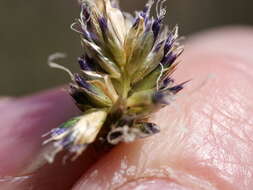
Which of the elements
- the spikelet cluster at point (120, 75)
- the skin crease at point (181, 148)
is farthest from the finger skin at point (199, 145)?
the spikelet cluster at point (120, 75)

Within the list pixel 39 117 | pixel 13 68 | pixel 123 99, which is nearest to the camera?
pixel 123 99

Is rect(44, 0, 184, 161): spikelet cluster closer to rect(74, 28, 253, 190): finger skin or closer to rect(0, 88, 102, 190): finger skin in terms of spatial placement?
rect(74, 28, 253, 190): finger skin

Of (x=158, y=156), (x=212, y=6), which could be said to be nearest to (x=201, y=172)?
(x=158, y=156)

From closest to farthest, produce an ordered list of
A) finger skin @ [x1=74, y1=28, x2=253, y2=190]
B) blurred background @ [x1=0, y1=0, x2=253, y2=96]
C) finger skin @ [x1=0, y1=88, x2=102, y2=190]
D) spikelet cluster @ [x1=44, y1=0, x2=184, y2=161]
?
spikelet cluster @ [x1=44, y1=0, x2=184, y2=161], finger skin @ [x1=74, y1=28, x2=253, y2=190], finger skin @ [x1=0, y1=88, x2=102, y2=190], blurred background @ [x1=0, y1=0, x2=253, y2=96]

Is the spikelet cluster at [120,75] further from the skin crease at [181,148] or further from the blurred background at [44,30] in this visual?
the blurred background at [44,30]

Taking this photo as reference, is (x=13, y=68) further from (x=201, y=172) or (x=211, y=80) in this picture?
(x=201, y=172)

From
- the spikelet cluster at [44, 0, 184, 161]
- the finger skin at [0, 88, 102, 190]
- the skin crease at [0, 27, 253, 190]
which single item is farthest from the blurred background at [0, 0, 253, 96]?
the spikelet cluster at [44, 0, 184, 161]

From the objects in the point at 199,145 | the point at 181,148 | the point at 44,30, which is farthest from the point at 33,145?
the point at 44,30

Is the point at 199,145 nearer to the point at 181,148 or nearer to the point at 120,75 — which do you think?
the point at 181,148
